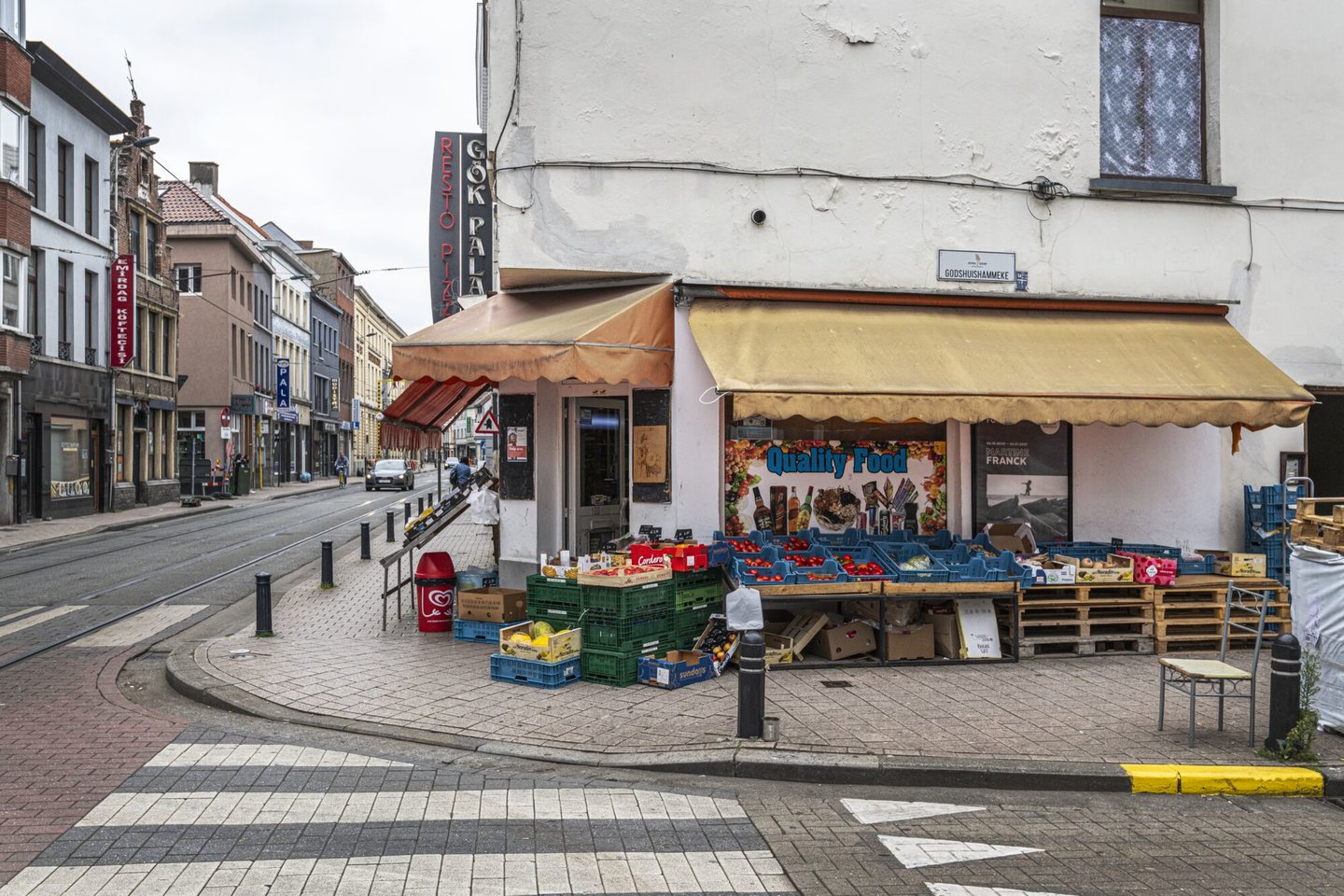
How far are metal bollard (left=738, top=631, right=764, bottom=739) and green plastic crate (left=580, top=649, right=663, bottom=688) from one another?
1.67 metres

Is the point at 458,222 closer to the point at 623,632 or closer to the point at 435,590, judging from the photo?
the point at 435,590

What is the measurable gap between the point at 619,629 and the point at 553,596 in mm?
766

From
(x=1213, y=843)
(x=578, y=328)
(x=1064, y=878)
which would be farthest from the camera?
(x=578, y=328)

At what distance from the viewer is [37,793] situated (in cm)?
570

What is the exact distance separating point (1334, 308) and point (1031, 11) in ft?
15.3

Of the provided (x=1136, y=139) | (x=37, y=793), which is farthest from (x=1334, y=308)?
(x=37, y=793)

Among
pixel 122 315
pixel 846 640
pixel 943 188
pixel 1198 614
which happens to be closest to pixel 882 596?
pixel 846 640

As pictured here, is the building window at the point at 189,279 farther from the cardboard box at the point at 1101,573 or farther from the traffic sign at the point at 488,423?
the cardboard box at the point at 1101,573

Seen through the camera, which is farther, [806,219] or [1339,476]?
[1339,476]

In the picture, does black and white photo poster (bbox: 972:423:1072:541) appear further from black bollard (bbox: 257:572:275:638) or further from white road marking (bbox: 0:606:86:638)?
white road marking (bbox: 0:606:86:638)

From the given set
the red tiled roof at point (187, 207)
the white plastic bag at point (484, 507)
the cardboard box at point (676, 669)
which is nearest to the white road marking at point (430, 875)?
the cardboard box at point (676, 669)

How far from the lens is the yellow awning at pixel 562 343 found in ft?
29.9

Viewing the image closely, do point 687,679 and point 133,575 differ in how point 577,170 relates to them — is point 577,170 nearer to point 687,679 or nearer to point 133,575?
point 687,679

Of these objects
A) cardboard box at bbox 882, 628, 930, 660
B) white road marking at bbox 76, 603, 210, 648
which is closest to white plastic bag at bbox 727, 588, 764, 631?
cardboard box at bbox 882, 628, 930, 660
